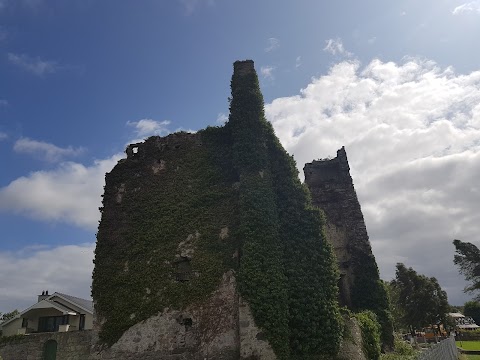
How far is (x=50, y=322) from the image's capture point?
3069cm

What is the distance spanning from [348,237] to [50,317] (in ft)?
84.9

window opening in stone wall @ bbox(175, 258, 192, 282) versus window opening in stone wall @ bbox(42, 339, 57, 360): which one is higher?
window opening in stone wall @ bbox(175, 258, 192, 282)

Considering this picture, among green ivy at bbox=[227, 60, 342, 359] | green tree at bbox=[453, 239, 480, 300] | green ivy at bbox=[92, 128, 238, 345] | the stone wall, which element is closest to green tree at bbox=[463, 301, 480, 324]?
green tree at bbox=[453, 239, 480, 300]

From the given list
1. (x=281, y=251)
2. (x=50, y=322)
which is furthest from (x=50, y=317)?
(x=281, y=251)

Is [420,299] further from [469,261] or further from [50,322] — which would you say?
[50,322]

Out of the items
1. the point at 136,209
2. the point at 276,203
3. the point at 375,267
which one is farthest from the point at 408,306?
the point at 136,209

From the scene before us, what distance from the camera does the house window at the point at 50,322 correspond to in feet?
100

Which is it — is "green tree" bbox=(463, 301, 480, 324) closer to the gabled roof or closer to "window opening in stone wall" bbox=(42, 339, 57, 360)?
the gabled roof

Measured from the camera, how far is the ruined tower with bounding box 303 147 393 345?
21531 mm

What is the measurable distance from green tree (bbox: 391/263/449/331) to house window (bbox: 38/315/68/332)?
40.6m

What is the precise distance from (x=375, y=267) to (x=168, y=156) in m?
14.5

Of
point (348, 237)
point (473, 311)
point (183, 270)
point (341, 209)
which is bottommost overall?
point (473, 311)

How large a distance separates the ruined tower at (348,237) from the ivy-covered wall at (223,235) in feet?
21.9

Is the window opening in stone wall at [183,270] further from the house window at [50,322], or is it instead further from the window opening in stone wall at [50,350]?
the house window at [50,322]
